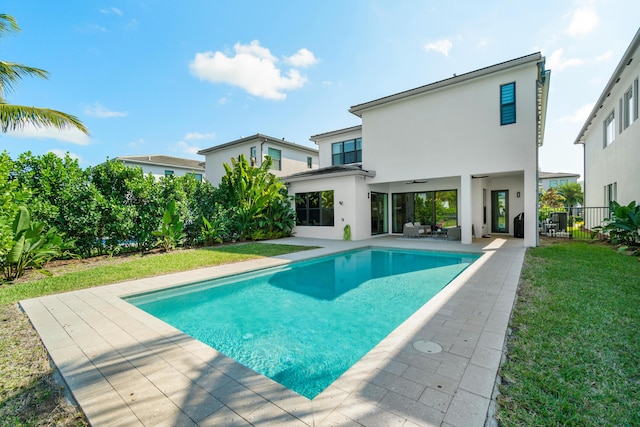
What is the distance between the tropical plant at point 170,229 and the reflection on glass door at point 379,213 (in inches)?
417

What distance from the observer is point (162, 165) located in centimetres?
3044

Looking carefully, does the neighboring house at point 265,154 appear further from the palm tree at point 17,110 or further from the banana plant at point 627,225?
the banana plant at point 627,225

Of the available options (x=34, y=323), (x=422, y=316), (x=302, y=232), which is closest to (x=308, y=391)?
(x=422, y=316)

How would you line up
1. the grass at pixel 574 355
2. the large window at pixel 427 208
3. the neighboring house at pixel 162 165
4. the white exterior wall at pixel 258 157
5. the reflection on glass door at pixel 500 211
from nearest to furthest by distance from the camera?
the grass at pixel 574 355, the reflection on glass door at pixel 500 211, the large window at pixel 427 208, the white exterior wall at pixel 258 157, the neighboring house at pixel 162 165

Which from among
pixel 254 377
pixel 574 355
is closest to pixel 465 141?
pixel 574 355

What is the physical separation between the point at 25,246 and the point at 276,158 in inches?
672

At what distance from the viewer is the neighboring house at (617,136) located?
11367mm

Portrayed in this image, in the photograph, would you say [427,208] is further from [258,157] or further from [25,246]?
[25,246]

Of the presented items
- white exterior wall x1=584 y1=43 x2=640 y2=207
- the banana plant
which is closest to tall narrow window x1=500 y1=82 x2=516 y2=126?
white exterior wall x1=584 y1=43 x2=640 y2=207

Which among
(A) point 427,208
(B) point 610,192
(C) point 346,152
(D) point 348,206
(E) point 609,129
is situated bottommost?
(A) point 427,208

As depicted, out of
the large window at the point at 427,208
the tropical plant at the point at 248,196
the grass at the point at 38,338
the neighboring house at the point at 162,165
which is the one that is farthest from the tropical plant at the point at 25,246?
the neighboring house at the point at 162,165

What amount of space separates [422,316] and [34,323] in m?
6.41

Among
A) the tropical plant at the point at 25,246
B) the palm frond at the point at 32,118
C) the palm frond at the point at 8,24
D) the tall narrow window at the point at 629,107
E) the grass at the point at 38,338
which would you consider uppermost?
the palm frond at the point at 8,24

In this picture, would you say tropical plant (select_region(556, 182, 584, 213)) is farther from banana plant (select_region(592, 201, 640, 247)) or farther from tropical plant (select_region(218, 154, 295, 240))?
tropical plant (select_region(218, 154, 295, 240))
